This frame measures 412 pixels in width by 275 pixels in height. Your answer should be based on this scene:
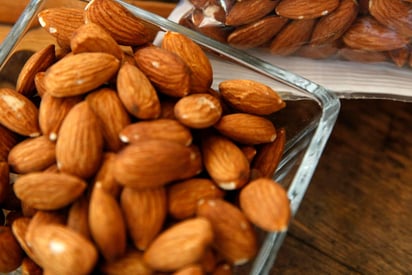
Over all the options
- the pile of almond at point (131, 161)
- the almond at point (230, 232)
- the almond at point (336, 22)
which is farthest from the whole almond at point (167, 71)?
the almond at point (336, 22)

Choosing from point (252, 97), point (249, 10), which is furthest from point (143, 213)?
point (249, 10)

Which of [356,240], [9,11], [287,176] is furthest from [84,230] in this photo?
[9,11]

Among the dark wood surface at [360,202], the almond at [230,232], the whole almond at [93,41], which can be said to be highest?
the whole almond at [93,41]

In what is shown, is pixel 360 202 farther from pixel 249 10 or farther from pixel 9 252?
pixel 9 252

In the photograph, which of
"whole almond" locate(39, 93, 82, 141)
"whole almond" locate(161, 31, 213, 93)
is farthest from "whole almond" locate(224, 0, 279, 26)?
"whole almond" locate(39, 93, 82, 141)

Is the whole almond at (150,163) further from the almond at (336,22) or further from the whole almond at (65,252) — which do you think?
the almond at (336,22)

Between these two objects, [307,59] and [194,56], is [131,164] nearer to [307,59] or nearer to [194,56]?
[194,56]
